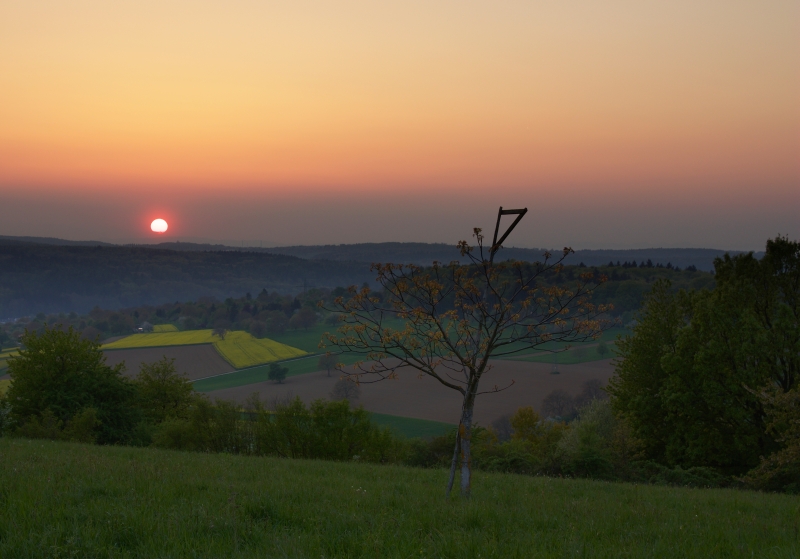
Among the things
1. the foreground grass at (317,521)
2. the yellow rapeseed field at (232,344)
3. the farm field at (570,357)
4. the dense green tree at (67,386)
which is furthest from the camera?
the yellow rapeseed field at (232,344)

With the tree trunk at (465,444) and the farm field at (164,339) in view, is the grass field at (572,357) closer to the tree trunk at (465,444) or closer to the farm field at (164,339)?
the farm field at (164,339)

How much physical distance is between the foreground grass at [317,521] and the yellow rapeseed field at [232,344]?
12245 cm

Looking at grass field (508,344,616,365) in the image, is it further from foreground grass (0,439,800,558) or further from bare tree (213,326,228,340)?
foreground grass (0,439,800,558)

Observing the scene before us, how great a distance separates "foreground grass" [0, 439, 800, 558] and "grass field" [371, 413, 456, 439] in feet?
219

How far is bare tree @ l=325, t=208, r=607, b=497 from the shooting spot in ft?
34.0

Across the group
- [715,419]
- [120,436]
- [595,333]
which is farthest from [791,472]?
[120,436]

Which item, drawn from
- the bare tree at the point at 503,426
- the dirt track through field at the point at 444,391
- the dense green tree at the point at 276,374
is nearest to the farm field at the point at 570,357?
the dirt track through field at the point at 444,391

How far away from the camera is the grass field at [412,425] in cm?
7712

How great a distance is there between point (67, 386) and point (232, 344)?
117 metres

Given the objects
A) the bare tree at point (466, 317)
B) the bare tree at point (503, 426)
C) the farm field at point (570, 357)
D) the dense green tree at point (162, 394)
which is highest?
the bare tree at point (466, 317)

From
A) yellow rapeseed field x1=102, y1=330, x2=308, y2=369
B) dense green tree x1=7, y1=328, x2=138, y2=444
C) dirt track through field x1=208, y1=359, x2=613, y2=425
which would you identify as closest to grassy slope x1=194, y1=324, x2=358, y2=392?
yellow rapeseed field x1=102, y1=330, x2=308, y2=369

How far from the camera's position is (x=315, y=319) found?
17862 centimetres

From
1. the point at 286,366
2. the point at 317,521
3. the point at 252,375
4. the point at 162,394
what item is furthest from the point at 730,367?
the point at 286,366

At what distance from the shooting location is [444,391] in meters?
105
